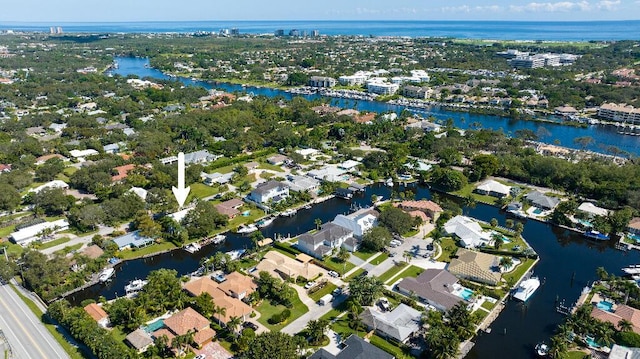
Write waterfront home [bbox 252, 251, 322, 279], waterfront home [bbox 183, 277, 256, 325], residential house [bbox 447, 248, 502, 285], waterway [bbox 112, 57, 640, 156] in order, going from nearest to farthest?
waterfront home [bbox 183, 277, 256, 325] → residential house [bbox 447, 248, 502, 285] → waterfront home [bbox 252, 251, 322, 279] → waterway [bbox 112, 57, 640, 156]

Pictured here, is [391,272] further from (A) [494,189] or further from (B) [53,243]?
(B) [53,243]

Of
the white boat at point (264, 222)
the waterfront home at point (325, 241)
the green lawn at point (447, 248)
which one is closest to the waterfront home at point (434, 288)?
the green lawn at point (447, 248)

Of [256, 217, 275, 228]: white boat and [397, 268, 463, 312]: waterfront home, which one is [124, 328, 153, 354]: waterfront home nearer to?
[397, 268, 463, 312]: waterfront home

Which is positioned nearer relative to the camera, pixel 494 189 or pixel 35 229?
pixel 35 229

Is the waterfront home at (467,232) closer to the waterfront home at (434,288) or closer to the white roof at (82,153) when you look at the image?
the waterfront home at (434,288)

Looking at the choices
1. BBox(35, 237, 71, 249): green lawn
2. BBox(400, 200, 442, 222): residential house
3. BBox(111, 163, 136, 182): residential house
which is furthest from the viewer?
BBox(111, 163, 136, 182): residential house

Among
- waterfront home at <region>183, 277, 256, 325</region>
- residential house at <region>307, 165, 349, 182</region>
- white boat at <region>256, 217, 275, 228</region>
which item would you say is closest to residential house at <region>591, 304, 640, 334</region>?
waterfront home at <region>183, 277, 256, 325</region>

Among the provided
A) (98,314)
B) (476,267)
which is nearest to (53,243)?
(98,314)
